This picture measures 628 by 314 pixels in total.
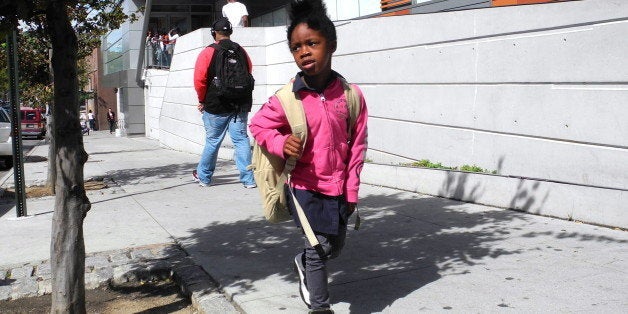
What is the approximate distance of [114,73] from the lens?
117 feet

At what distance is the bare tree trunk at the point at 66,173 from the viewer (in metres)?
3.62

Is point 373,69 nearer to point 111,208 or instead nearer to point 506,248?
point 111,208

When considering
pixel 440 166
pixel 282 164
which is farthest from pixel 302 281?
pixel 440 166

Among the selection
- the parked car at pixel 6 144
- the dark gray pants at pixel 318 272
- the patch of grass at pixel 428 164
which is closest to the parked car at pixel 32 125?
the parked car at pixel 6 144

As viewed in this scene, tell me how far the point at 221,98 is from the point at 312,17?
15.1 ft

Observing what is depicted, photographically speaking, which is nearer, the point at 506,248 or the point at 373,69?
the point at 506,248

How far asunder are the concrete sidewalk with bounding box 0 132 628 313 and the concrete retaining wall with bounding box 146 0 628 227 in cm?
34

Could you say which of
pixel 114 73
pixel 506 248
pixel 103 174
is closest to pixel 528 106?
pixel 506 248

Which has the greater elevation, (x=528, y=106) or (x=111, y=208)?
(x=528, y=106)

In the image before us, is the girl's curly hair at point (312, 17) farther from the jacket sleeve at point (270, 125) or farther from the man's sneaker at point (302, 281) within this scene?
the man's sneaker at point (302, 281)

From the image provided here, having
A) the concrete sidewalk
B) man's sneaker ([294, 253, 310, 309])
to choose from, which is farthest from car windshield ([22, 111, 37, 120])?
man's sneaker ([294, 253, 310, 309])

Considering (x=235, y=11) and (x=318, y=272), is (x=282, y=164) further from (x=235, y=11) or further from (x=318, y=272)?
(x=235, y=11)

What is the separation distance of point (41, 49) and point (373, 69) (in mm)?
6122

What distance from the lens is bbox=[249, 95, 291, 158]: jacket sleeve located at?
→ 3.59 meters
